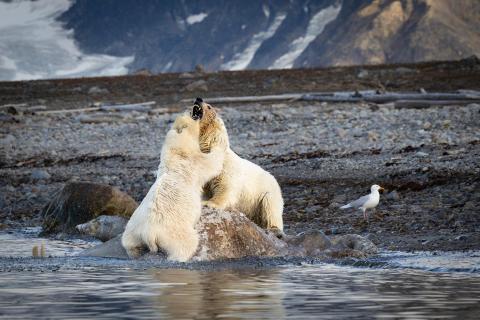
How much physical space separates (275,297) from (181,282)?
110 cm

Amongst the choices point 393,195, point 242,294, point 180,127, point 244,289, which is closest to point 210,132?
point 180,127

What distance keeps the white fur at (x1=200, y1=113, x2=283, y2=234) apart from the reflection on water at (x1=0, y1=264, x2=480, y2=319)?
1013 mm

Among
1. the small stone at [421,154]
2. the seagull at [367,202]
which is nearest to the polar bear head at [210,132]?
the seagull at [367,202]

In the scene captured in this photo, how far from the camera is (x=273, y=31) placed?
4547 inches

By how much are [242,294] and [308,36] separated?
10125 centimetres

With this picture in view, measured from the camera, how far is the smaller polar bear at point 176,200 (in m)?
9.06

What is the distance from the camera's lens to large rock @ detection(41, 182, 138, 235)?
43.4 ft

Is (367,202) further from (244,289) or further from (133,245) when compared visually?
(244,289)

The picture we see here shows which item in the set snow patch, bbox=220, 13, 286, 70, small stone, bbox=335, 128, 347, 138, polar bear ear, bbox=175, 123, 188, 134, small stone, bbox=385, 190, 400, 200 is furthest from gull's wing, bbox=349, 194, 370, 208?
snow patch, bbox=220, 13, 286, 70

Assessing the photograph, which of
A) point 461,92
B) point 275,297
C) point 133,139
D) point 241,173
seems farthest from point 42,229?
point 461,92

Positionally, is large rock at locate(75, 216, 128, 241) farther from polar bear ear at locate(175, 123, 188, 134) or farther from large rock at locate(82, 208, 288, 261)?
polar bear ear at locate(175, 123, 188, 134)

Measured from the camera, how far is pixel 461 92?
28688 millimetres

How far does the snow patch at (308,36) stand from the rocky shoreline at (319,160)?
70.9 metres

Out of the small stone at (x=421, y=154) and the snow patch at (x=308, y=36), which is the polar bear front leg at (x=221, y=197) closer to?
the small stone at (x=421, y=154)
